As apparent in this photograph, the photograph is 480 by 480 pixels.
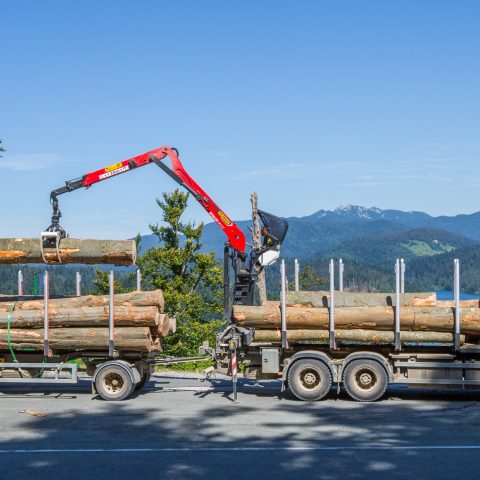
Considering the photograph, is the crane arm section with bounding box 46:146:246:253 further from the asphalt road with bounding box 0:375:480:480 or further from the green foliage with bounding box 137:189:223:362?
the green foliage with bounding box 137:189:223:362

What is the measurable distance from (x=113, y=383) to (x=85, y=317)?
175 centimetres

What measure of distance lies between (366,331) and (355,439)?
4.73m

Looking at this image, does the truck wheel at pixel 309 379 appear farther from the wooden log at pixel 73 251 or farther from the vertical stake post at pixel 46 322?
the vertical stake post at pixel 46 322

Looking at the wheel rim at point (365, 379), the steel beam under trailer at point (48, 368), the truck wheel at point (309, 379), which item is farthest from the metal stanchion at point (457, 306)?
the steel beam under trailer at point (48, 368)

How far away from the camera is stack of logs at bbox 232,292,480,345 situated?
60.8ft

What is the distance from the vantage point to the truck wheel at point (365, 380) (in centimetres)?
1852

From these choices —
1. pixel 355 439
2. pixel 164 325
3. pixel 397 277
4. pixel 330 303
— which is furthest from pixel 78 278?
pixel 355 439

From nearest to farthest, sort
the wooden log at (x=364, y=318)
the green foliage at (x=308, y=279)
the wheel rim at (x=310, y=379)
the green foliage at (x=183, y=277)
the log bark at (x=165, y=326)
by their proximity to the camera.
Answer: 1. the wooden log at (x=364, y=318)
2. the wheel rim at (x=310, y=379)
3. the log bark at (x=165, y=326)
4. the green foliage at (x=183, y=277)
5. the green foliage at (x=308, y=279)

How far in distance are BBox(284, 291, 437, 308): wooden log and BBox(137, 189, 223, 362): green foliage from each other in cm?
2035

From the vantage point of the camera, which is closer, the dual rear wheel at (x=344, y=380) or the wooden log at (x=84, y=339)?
the dual rear wheel at (x=344, y=380)

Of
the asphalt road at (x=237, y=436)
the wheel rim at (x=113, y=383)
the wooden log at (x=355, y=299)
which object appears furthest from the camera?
the wheel rim at (x=113, y=383)

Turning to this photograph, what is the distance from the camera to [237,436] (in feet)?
48.6

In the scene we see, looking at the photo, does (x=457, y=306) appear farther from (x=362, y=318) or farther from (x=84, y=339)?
(x=84, y=339)

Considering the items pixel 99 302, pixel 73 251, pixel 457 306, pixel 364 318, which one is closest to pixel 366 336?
pixel 364 318
